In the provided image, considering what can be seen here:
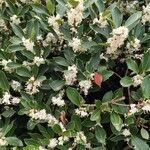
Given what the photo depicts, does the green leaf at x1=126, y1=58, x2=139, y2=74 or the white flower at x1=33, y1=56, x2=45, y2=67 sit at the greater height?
the white flower at x1=33, y1=56, x2=45, y2=67

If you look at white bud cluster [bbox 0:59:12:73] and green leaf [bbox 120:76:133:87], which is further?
white bud cluster [bbox 0:59:12:73]

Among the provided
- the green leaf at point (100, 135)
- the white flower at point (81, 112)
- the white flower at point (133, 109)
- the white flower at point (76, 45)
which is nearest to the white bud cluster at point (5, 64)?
the white flower at point (76, 45)

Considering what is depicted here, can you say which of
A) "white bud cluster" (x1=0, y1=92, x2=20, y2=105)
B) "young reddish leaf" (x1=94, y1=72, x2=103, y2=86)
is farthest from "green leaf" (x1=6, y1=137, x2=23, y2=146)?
"young reddish leaf" (x1=94, y1=72, x2=103, y2=86)

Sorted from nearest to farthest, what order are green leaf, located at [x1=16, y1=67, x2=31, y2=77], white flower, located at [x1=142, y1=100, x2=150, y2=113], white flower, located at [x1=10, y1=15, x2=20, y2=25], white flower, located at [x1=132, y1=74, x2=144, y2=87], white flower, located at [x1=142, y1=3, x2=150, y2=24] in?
1. white flower, located at [x1=142, y1=100, x2=150, y2=113]
2. white flower, located at [x1=132, y1=74, x2=144, y2=87]
3. green leaf, located at [x1=16, y1=67, x2=31, y2=77]
4. white flower, located at [x1=142, y1=3, x2=150, y2=24]
5. white flower, located at [x1=10, y1=15, x2=20, y2=25]

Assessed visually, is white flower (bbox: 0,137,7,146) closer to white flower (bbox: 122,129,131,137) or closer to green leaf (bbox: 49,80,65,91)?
green leaf (bbox: 49,80,65,91)

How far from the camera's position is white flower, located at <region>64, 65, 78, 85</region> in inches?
90.2

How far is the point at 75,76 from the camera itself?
2307 mm

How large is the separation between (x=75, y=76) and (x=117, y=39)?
0.29 metres

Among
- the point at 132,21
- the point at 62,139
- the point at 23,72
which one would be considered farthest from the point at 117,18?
the point at 62,139

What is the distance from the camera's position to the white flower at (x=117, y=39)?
2.18 metres

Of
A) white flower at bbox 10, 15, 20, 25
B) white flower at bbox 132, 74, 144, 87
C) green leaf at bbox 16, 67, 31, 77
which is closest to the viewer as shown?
white flower at bbox 132, 74, 144, 87

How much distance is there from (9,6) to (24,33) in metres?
0.23

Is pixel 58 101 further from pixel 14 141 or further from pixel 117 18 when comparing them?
pixel 117 18

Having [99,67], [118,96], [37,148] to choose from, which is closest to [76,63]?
[99,67]
